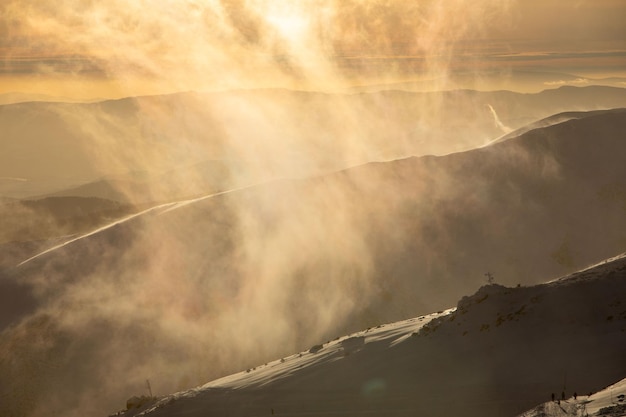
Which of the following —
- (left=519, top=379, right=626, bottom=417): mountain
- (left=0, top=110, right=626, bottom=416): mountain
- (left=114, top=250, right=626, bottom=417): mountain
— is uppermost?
(left=0, top=110, right=626, bottom=416): mountain

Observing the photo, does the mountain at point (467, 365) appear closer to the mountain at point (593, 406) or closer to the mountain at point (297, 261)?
the mountain at point (593, 406)

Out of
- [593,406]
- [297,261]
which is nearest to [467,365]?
[593,406]

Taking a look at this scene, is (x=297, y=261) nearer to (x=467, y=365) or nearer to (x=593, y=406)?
(x=467, y=365)

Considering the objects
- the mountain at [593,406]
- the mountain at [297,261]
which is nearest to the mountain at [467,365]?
the mountain at [593,406]

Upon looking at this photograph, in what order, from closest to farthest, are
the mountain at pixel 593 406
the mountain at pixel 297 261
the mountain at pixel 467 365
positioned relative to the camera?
the mountain at pixel 593 406 < the mountain at pixel 467 365 < the mountain at pixel 297 261

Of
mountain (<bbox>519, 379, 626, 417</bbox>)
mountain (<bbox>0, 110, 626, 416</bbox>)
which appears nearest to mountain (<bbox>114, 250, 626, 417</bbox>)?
mountain (<bbox>519, 379, 626, 417</bbox>)

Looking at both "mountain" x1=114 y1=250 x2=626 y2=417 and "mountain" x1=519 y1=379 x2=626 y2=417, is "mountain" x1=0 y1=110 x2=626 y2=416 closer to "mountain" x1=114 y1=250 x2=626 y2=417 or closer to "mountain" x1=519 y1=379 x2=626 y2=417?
"mountain" x1=114 y1=250 x2=626 y2=417

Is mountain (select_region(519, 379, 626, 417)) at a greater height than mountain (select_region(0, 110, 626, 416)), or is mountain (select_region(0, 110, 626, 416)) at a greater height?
mountain (select_region(0, 110, 626, 416))
